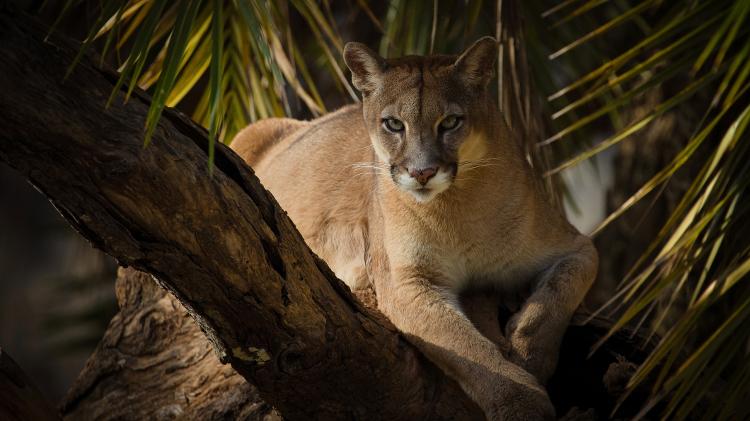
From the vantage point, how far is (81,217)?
98.7 inches

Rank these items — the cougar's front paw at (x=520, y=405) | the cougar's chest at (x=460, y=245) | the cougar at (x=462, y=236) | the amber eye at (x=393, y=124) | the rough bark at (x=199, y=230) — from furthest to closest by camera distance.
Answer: the cougar's chest at (x=460, y=245), the amber eye at (x=393, y=124), the cougar at (x=462, y=236), the cougar's front paw at (x=520, y=405), the rough bark at (x=199, y=230)

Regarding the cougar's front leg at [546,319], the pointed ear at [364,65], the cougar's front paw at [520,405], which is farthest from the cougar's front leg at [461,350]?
the pointed ear at [364,65]

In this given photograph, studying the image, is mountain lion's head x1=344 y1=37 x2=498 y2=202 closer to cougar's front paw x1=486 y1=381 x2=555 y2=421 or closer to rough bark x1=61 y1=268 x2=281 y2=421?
cougar's front paw x1=486 y1=381 x2=555 y2=421

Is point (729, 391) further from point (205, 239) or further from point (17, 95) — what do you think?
point (17, 95)

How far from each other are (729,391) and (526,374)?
86 centimetres

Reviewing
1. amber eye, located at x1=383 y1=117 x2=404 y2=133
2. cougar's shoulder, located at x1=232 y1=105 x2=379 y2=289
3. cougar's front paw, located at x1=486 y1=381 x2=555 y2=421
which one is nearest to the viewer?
cougar's front paw, located at x1=486 y1=381 x2=555 y2=421

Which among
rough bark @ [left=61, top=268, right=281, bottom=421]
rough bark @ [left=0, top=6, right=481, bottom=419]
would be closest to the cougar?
rough bark @ [left=0, top=6, right=481, bottom=419]

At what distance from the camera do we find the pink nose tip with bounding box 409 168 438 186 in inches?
133

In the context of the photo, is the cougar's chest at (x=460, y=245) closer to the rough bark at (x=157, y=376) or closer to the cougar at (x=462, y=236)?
the cougar at (x=462, y=236)

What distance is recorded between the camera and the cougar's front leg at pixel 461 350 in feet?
10.9

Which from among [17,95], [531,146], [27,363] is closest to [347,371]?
[17,95]

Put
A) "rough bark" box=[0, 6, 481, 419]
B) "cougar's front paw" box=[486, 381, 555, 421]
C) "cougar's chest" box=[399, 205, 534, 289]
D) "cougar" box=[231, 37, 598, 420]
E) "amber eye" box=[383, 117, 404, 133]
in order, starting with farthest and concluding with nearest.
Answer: "cougar's chest" box=[399, 205, 534, 289] < "amber eye" box=[383, 117, 404, 133] < "cougar" box=[231, 37, 598, 420] < "cougar's front paw" box=[486, 381, 555, 421] < "rough bark" box=[0, 6, 481, 419]

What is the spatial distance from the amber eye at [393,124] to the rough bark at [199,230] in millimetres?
694

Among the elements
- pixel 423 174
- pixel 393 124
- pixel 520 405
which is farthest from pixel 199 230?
pixel 520 405
